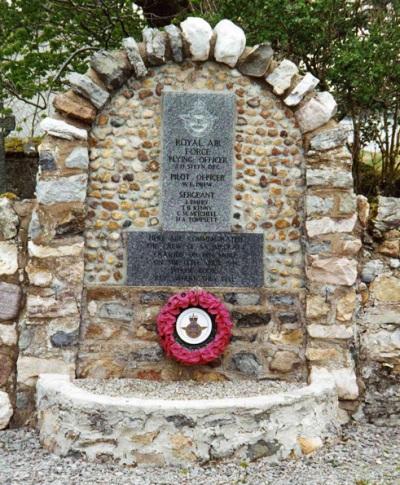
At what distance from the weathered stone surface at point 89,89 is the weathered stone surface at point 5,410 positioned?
2.37m

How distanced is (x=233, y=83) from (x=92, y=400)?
2.74 metres

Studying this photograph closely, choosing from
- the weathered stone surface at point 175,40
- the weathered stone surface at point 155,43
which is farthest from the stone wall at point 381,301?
the weathered stone surface at point 155,43

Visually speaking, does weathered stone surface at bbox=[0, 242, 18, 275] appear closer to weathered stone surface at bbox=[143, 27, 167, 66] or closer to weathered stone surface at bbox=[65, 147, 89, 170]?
weathered stone surface at bbox=[65, 147, 89, 170]

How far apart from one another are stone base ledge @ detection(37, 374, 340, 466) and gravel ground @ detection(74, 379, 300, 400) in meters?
0.40

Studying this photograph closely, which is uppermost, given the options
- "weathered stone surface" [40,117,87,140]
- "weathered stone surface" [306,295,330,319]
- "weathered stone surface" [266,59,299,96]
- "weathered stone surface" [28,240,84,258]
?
"weathered stone surface" [266,59,299,96]

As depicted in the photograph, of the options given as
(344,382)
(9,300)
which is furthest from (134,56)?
(344,382)

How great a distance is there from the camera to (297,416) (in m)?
4.62

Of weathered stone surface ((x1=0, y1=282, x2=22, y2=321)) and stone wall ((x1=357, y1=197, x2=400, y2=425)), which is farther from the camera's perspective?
stone wall ((x1=357, y1=197, x2=400, y2=425))

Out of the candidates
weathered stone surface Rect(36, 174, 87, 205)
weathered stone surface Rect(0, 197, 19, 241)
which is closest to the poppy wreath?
weathered stone surface Rect(36, 174, 87, 205)

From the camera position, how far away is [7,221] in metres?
5.36

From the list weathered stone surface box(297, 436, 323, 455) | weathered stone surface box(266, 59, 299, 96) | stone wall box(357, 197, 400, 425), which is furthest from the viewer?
stone wall box(357, 197, 400, 425)

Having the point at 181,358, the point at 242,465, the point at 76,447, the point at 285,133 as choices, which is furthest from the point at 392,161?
the point at 76,447

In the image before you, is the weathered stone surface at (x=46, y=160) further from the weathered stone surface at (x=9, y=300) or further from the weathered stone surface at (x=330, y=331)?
the weathered stone surface at (x=330, y=331)

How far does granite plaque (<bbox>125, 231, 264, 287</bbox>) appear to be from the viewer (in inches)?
216
